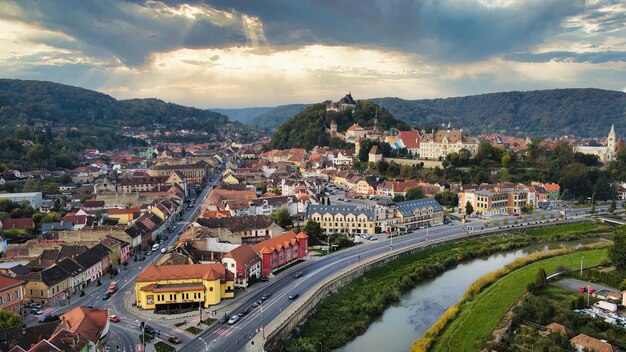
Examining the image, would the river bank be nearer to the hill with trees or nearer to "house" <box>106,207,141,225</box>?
"house" <box>106,207,141,225</box>

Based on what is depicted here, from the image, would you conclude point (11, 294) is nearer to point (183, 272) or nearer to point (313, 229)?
point (183, 272)

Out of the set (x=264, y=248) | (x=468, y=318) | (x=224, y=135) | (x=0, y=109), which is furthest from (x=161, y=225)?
(x=224, y=135)

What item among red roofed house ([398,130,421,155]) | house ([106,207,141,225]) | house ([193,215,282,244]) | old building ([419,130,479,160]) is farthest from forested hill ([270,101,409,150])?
house ([193,215,282,244])

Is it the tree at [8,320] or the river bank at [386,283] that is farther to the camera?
the river bank at [386,283]

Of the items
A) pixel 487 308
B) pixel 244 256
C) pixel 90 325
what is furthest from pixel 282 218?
pixel 90 325

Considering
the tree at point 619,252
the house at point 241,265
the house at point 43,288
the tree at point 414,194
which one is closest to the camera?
the house at point 43,288

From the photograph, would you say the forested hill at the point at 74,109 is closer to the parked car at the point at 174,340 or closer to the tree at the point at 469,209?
the tree at the point at 469,209

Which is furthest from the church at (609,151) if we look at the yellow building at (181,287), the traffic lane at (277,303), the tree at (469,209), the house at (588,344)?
the yellow building at (181,287)

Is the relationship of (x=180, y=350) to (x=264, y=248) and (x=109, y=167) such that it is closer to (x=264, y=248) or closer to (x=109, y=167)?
(x=264, y=248)
